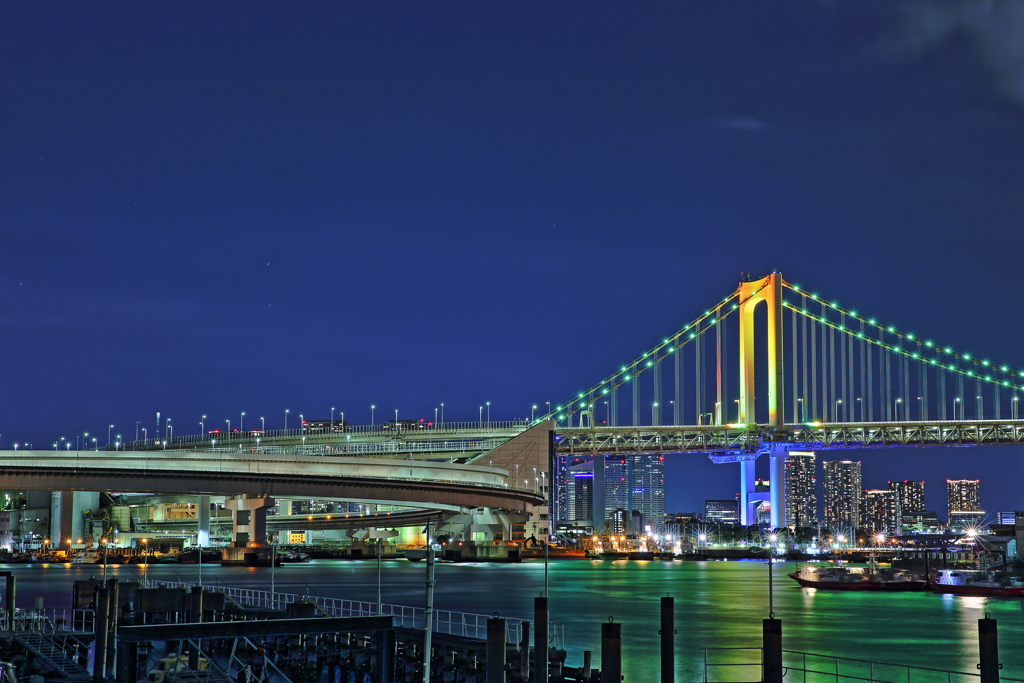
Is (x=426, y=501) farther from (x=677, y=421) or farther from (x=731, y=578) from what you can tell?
(x=677, y=421)

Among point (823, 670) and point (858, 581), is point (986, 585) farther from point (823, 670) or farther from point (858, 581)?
point (823, 670)

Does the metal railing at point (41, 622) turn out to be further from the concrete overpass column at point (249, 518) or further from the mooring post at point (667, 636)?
the concrete overpass column at point (249, 518)

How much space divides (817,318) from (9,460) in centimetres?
7216

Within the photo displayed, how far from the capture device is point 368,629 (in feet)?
69.7

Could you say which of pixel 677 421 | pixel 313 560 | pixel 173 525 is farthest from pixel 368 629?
pixel 173 525

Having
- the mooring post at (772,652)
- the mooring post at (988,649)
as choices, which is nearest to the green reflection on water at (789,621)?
the mooring post at (772,652)

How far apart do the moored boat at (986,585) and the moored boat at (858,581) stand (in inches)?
84.3

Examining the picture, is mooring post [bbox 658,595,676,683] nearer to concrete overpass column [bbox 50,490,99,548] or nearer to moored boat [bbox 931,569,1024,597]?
moored boat [bbox 931,569,1024,597]

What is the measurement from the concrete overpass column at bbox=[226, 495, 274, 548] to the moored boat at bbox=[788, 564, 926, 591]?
44.4m

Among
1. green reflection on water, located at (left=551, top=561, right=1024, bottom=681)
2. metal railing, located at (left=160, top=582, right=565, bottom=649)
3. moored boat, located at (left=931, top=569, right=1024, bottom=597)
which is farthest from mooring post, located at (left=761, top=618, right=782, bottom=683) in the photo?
moored boat, located at (left=931, top=569, right=1024, bottom=597)

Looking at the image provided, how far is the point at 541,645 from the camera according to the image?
3002cm

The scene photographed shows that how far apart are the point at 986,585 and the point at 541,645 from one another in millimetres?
66369

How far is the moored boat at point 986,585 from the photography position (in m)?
85.9

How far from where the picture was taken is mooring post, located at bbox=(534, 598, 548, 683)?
2958 cm
